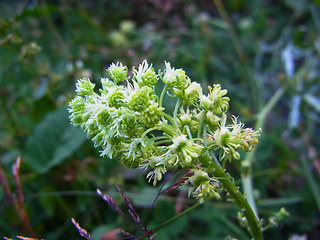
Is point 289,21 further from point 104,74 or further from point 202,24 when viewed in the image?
point 104,74

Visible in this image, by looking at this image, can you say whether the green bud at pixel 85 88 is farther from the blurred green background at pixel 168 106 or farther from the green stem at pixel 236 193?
the blurred green background at pixel 168 106

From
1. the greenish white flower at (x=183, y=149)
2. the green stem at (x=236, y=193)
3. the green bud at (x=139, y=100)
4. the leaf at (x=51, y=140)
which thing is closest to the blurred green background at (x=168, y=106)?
the leaf at (x=51, y=140)

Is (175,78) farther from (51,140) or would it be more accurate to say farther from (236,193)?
(51,140)

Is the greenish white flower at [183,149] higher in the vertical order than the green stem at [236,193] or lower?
higher

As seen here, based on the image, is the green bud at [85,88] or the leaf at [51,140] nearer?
the green bud at [85,88]

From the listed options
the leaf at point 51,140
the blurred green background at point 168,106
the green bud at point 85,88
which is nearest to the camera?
the green bud at point 85,88

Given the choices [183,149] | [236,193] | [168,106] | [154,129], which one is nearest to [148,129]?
[154,129]

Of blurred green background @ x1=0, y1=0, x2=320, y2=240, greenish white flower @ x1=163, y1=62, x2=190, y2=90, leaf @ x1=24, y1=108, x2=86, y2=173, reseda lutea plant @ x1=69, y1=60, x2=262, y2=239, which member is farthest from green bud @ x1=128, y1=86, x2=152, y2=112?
leaf @ x1=24, y1=108, x2=86, y2=173

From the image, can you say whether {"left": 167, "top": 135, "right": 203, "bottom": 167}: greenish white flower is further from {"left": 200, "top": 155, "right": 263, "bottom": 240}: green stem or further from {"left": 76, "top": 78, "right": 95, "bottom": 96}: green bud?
{"left": 76, "top": 78, "right": 95, "bottom": 96}: green bud
